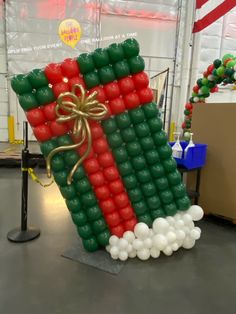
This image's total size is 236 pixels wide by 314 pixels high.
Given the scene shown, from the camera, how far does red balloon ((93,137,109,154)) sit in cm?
197

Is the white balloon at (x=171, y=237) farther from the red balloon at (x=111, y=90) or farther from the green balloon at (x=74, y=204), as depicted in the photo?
the red balloon at (x=111, y=90)

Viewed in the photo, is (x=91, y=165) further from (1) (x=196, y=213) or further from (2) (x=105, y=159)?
(1) (x=196, y=213)

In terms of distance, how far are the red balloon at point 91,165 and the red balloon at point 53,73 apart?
611 millimetres

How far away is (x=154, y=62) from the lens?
7109 mm

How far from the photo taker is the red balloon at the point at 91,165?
199 cm

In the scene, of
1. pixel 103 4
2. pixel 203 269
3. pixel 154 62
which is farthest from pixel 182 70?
pixel 203 269

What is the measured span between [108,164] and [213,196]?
1.43 meters

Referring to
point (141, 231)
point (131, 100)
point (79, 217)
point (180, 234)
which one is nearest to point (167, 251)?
point (180, 234)

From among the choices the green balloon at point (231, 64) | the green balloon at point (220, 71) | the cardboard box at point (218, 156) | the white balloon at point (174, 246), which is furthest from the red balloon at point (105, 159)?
the green balloon at point (220, 71)

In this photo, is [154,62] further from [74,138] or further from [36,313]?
[36,313]

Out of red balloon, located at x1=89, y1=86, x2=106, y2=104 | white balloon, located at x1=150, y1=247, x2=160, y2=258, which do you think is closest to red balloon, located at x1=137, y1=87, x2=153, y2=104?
red balloon, located at x1=89, y1=86, x2=106, y2=104

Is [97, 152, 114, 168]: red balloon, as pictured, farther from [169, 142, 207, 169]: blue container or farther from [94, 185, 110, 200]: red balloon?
[169, 142, 207, 169]: blue container

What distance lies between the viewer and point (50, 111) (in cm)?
187

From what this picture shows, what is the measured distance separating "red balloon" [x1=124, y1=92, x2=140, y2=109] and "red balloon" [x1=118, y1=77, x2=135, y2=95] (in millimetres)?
33
